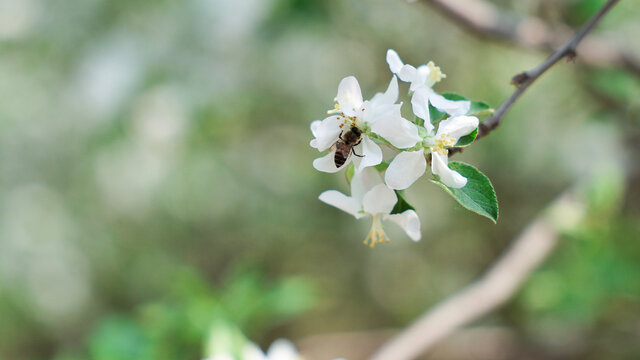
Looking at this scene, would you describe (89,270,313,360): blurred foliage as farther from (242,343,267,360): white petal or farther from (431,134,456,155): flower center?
(431,134,456,155): flower center

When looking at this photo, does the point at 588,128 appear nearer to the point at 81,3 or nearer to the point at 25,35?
the point at 81,3

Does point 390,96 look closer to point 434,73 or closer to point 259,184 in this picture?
point 434,73

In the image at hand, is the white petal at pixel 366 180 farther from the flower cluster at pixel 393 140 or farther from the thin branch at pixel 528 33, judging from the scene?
the thin branch at pixel 528 33

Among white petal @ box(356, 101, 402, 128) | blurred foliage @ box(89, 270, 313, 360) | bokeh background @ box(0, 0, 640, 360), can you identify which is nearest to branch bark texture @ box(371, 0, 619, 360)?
bokeh background @ box(0, 0, 640, 360)

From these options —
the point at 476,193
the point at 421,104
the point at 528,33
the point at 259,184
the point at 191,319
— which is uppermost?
the point at 259,184

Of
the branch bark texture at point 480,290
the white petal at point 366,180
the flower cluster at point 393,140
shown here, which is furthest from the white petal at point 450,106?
the branch bark texture at point 480,290

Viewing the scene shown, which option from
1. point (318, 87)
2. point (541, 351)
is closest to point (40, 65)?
point (318, 87)

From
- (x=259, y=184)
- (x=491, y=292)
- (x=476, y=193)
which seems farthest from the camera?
(x=259, y=184)

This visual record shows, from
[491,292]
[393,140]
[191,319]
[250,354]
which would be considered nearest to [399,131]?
[393,140]
